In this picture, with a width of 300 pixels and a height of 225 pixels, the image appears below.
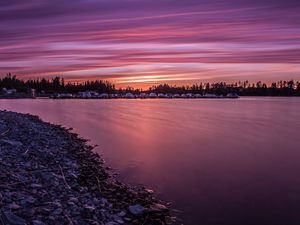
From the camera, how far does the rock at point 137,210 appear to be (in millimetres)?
11150

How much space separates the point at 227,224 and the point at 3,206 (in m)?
6.16

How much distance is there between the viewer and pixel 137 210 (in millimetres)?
11320

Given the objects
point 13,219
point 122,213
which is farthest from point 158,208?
point 13,219

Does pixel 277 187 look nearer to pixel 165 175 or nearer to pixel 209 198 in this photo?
pixel 209 198

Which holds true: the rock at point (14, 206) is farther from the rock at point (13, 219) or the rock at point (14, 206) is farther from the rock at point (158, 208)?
the rock at point (158, 208)

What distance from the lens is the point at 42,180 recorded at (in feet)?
42.1

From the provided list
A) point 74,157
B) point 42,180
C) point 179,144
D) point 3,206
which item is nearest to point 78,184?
point 42,180

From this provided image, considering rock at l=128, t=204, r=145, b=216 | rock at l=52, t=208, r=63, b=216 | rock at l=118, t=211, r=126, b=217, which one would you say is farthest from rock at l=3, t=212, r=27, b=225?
rock at l=128, t=204, r=145, b=216

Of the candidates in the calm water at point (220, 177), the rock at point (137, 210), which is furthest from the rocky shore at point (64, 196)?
the calm water at point (220, 177)

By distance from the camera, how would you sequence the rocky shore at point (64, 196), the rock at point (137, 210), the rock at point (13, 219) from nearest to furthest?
1. the rock at point (13, 219)
2. the rocky shore at point (64, 196)
3. the rock at point (137, 210)

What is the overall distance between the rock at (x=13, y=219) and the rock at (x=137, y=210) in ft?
11.3

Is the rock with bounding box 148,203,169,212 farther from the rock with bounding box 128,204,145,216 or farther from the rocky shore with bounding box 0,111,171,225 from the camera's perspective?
the rock with bounding box 128,204,145,216

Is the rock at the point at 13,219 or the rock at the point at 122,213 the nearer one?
the rock at the point at 13,219

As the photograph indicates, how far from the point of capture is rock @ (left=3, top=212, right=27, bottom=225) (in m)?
8.45
